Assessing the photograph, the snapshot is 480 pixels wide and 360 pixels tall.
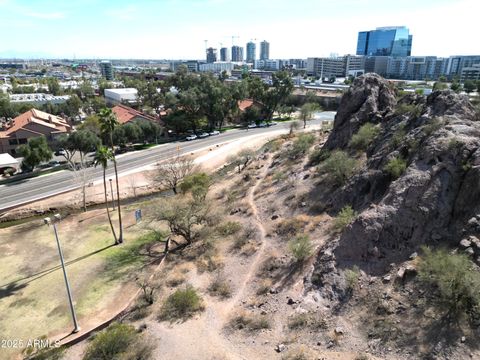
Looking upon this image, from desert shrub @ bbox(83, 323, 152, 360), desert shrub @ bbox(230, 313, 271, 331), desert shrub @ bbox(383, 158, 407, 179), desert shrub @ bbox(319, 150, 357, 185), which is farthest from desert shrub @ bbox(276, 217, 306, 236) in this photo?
desert shrub @ bbox(83, 323, 152, 360)

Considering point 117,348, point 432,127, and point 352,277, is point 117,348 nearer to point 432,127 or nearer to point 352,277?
point 352,277

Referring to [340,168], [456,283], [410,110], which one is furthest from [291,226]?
[410,110]

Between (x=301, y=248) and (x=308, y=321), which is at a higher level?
(x=301, y=248)

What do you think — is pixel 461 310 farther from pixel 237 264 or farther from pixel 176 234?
pixel 176 234

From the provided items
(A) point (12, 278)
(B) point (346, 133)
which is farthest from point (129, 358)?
(B) point (346, 133)

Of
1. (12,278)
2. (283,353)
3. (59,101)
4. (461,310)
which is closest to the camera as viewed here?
(461,310)

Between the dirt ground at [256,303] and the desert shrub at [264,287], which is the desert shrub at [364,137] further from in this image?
the desert shrub at [264,287]

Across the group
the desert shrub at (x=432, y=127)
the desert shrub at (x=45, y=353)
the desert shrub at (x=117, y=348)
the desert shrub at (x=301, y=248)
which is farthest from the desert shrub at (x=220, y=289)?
the desert shrub at (x=432, y=127)

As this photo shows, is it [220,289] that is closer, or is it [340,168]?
[220,289]
